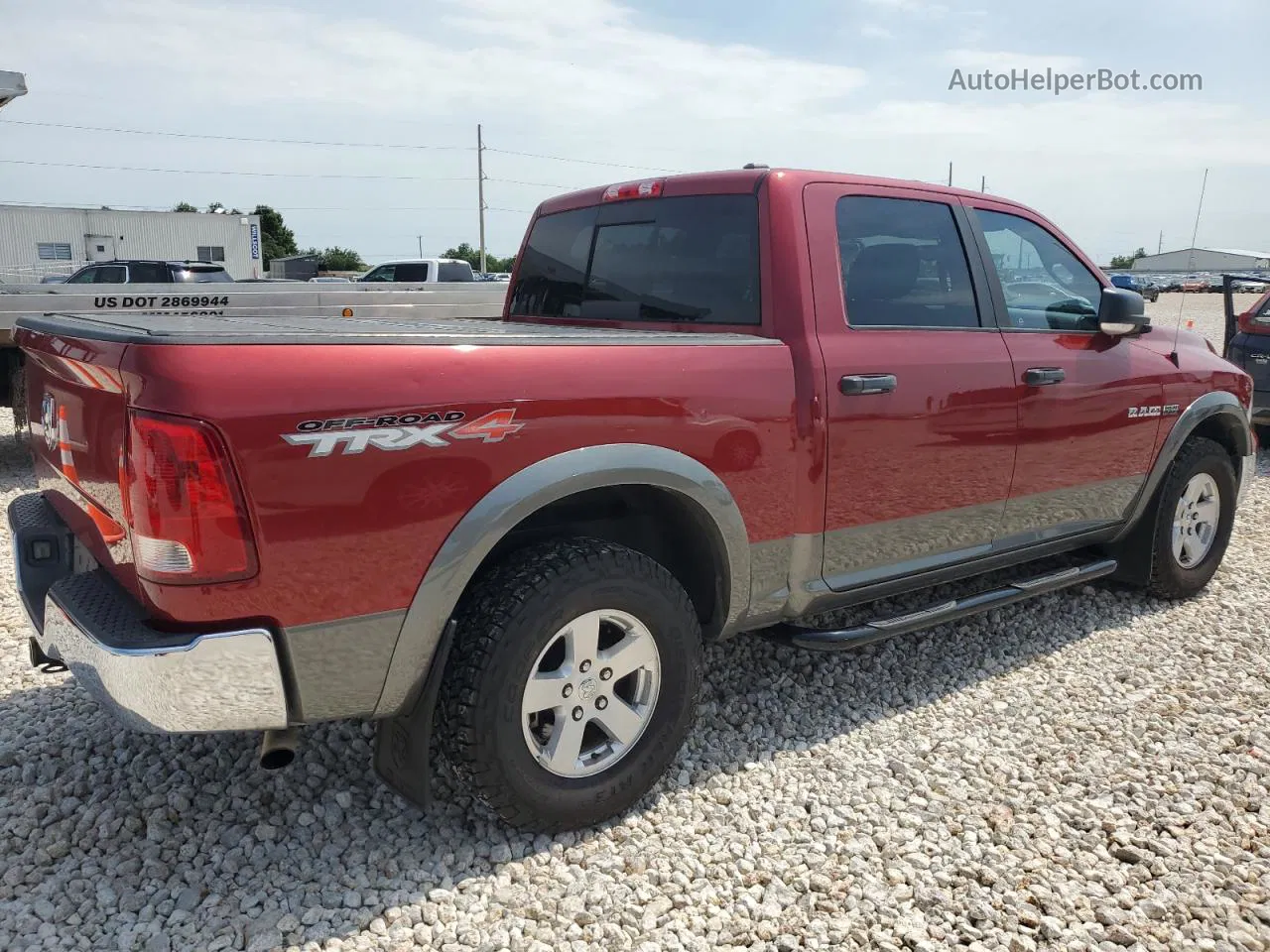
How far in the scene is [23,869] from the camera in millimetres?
2645

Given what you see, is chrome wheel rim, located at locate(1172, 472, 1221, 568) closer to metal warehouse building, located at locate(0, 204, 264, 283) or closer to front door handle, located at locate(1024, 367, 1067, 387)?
front door handle, located at locate(1024, 367, 1067, 387)

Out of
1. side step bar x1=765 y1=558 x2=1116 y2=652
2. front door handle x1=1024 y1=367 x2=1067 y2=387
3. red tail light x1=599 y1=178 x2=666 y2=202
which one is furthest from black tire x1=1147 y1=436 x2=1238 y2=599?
red tail light x1=599 y1=178 x2=666 y2=202

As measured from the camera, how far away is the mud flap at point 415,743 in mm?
2514

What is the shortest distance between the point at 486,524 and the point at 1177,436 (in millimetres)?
3511

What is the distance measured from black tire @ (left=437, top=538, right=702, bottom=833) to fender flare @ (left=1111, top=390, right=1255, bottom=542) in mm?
2673

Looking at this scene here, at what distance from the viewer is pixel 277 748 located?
2.40m

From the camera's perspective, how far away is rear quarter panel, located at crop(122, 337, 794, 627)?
83.0 inches

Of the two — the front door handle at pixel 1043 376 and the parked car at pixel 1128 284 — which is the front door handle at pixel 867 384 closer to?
the front door handle at pixel 1043 376

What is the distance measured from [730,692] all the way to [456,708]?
4.98 ft

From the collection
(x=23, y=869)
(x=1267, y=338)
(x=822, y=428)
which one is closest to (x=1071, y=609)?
(x=822, y=428)

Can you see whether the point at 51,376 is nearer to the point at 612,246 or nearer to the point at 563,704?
the point at 563,704

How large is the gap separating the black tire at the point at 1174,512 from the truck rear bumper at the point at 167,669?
13.3 ft

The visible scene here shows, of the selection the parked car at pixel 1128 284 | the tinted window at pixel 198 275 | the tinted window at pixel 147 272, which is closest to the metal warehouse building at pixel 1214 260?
the parked car at pixel 1128 284

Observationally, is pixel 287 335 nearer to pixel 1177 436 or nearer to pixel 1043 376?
→ pixel 1043 376
